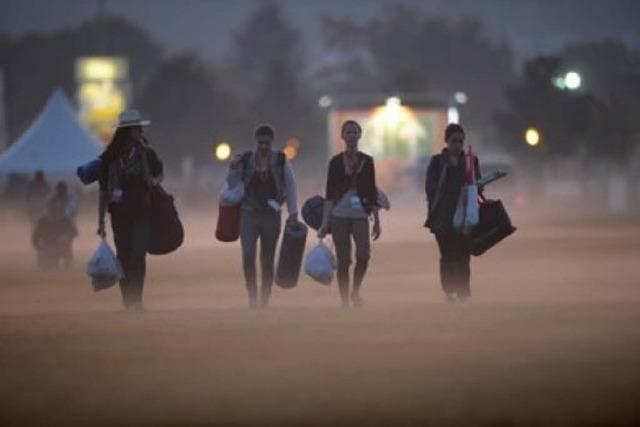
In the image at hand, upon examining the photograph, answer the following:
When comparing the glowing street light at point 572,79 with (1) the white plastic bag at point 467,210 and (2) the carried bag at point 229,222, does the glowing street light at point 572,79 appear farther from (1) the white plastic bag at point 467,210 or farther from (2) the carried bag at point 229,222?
(2) the carried bag at point 229,222

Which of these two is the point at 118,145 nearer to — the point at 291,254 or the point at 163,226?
the point at 163,226

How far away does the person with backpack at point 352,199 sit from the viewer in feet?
55.5

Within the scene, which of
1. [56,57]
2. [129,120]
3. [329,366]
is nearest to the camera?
[329,366]

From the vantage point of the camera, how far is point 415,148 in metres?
63.2

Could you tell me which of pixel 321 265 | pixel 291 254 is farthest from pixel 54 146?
pixel 321 265

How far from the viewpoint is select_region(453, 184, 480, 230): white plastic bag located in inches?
671

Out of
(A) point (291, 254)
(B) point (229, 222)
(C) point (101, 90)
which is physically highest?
(C) point (101, 90)

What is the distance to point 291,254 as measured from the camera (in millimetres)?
17531

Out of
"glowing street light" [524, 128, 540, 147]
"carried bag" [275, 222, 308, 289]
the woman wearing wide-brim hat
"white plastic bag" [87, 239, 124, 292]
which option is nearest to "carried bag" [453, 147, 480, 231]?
"carried bag" [275, 222, 308, 289]

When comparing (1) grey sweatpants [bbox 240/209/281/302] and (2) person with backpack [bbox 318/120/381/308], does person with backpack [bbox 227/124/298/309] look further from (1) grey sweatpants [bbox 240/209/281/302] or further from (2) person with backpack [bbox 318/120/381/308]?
(2) person with backpack [bbox 318/120/381/308]

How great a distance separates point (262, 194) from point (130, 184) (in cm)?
123

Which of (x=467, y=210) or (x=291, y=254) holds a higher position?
(x=467, y=210)

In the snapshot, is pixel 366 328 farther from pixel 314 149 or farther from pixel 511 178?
pixel 314 149

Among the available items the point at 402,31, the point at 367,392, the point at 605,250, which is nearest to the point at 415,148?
the point at 605,250
